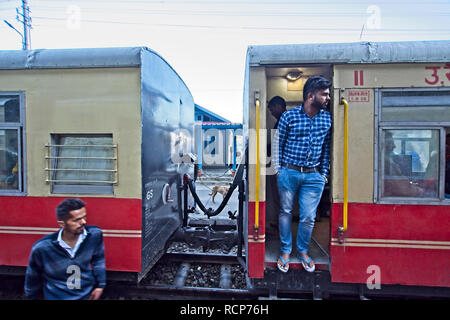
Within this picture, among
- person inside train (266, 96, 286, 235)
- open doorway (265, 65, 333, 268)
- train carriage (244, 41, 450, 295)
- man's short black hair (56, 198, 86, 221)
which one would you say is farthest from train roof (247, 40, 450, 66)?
man's short black hair (56, 198, 86, 221)

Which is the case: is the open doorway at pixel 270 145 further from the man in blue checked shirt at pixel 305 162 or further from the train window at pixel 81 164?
the train window at pixel 81 164

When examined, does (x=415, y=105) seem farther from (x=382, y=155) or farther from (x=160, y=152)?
(x=160, y=152)

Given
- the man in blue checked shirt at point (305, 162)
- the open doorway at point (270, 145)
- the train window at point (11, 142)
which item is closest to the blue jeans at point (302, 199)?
the man in blue checked shirt at point (305, 162)

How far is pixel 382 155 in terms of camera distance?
2.67 meters

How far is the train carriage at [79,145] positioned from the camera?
9.20 feet

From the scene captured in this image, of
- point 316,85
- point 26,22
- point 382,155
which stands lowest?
point 382,155

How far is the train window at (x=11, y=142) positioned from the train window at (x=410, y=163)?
414 centimetres

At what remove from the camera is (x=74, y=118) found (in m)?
2.84

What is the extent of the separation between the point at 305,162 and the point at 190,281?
2.31 m

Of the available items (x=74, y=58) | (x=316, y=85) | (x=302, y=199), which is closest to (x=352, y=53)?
(x=316, y=85)

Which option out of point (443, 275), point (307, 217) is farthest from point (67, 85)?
point (443, 275)

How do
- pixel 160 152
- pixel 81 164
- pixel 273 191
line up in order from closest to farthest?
pixel 81 164 → pixel 160 152 → pixel 273 191

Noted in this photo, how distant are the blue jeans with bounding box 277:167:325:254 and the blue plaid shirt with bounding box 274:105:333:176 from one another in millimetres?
122

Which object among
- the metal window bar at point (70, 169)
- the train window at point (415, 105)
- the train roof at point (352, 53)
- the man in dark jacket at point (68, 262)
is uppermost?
the train roof at point (352, 53)
